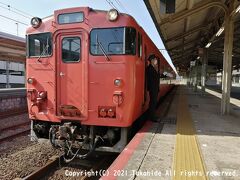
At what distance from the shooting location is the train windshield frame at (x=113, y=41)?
4840 mm

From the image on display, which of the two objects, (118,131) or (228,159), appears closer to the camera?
(228,159)

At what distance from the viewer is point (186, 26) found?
12.3 m

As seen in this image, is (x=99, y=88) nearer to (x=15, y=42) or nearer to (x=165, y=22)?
(x=165, y=22)

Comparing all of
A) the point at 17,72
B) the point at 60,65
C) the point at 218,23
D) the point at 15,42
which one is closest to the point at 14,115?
the point at 15,42

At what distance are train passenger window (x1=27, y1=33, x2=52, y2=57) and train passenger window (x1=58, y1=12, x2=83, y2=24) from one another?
1.37ft

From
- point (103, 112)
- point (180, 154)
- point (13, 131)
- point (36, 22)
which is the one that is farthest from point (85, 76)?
point (13, 131)

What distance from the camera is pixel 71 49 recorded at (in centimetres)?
527

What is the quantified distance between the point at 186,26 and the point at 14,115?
936 cm

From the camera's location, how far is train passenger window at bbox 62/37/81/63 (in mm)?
5207

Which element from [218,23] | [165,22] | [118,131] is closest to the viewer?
[118,131]

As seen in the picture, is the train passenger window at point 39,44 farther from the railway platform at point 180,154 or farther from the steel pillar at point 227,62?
the steel pillar at point 227,62

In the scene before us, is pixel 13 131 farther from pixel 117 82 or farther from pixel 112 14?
pixel 112 14

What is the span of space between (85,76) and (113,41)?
→ 2.96 ft

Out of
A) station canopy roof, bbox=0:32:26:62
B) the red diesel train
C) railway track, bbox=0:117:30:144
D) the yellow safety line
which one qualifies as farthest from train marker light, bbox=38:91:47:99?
station canopy roof, bbox=0:32:26:62
